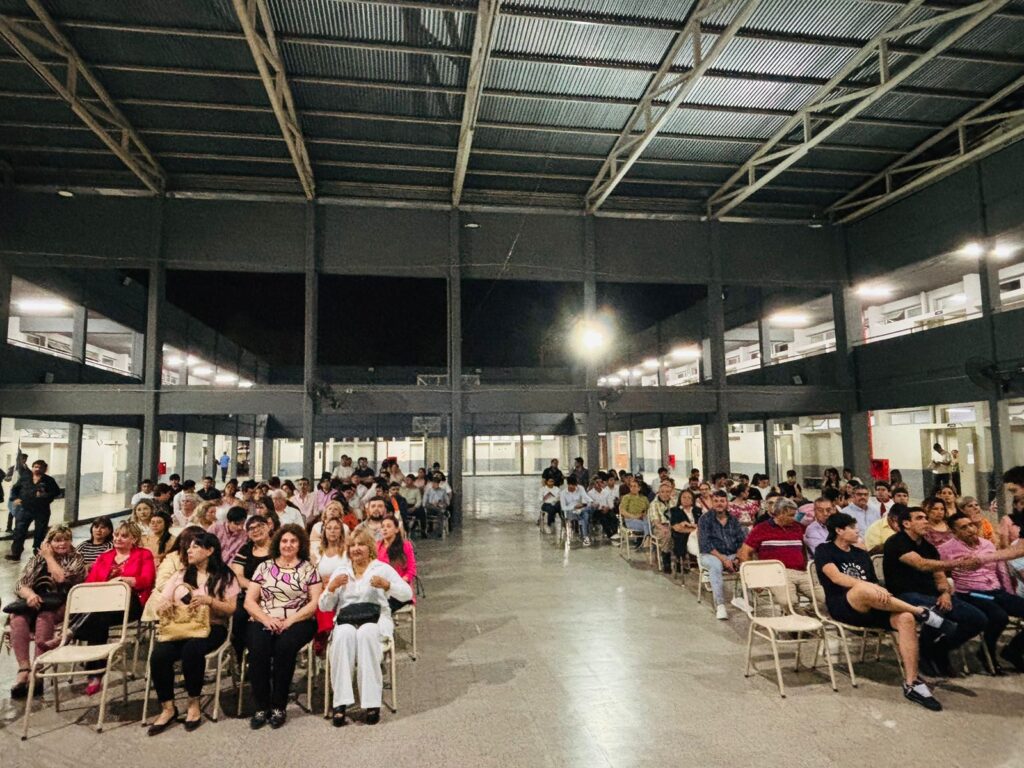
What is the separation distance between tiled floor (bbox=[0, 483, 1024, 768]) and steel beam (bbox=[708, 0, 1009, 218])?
26.5ft

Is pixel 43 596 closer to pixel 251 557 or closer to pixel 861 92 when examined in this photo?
pixel 251 557

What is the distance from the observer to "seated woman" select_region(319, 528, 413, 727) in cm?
361

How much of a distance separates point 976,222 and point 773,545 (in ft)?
30.1

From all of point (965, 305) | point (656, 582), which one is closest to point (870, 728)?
point (656, 582)

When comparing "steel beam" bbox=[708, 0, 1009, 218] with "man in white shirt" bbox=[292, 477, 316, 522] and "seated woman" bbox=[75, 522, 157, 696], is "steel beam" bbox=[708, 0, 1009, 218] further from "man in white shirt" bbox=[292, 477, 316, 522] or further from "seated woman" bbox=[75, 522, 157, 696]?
"seated woman" bbox=[75, 522, 157, 696]

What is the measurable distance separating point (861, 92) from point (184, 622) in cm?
1095

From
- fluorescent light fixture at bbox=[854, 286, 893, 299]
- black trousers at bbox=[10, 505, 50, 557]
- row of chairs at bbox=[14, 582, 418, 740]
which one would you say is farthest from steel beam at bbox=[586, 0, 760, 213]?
black trousers at bbox=[10, 505, 50, 557]

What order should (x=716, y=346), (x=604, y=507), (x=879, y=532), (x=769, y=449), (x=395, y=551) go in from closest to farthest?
(x=395, y=551) → (x=879, y=532) → (x=604, y=507) → (x=716, y=346) → (x=769, y=449)

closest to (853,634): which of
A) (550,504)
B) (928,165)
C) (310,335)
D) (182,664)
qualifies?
(182,664)

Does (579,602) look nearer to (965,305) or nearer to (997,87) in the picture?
(997,87)

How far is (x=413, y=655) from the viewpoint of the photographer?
186 inches

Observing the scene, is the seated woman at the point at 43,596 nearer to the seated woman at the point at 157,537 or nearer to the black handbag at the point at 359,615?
the seated woman at the point at 157,537

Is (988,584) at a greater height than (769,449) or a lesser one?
lesser

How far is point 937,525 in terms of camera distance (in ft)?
15.6
